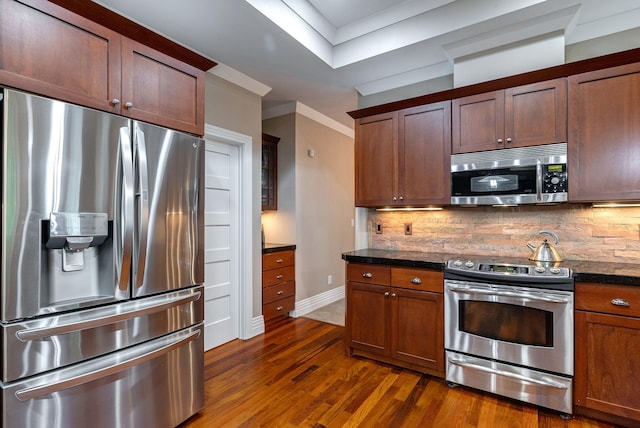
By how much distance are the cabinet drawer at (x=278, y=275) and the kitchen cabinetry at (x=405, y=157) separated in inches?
53.9

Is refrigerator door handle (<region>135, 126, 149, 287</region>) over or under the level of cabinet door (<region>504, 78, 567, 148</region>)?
under

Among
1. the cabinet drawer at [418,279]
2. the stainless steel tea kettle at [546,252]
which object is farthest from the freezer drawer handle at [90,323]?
the stainless steel tea kettle at [546,252]

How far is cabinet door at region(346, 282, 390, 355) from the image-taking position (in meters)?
2.79

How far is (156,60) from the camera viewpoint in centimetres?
189

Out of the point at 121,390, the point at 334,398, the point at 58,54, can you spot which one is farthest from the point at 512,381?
the point at 58,54

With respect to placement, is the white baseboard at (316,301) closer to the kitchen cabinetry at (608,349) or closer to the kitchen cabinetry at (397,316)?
the kitchen cabinetry at (397,316)

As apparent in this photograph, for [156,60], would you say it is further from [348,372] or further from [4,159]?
[348,372]

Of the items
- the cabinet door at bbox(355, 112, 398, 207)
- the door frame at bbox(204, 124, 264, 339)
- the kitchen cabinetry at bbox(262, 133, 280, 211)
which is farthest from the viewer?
the kitchen cabinetry at bbox(262, 133, 280, 211)

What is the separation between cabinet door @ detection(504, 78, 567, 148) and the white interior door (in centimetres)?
254

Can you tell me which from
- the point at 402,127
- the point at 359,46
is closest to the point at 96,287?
the point at 402,127

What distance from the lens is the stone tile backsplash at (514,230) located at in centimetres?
244

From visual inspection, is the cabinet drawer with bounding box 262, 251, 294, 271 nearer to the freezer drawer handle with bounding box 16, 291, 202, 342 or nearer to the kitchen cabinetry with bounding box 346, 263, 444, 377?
the kitchen cabinetry with bounding box 346, 263, 444, 377

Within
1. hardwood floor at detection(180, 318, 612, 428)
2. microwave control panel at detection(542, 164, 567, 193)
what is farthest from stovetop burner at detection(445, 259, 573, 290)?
hardwood floor at detection(180, 318, 612, 428)

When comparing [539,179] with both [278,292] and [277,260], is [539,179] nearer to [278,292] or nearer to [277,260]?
[277,260]
